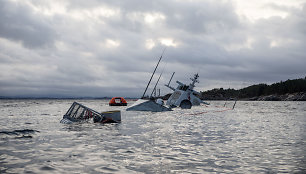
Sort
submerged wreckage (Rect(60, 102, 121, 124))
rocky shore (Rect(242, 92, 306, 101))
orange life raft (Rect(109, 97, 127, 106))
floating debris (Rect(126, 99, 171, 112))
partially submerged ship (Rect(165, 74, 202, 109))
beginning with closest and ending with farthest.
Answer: submerged wreckage (Rect(60, 102, 121, 124)) → floating debris (Rect(126, 99, 171, 112)) → partially submerged ship (Rect(165, 74, 202, 109)) → orange life raft (Rect(109, 97, 127, 106)) → rocky shore (Rect(242, 92, 306, 101))

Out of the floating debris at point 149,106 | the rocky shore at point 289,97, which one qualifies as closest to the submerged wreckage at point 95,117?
the floating debris at point 149,106

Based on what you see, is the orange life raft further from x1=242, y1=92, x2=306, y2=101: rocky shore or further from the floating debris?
x1=242, y1=92, x2=306, y2=101: rocky shore

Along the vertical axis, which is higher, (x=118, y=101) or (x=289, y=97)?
(x=289, y=97)

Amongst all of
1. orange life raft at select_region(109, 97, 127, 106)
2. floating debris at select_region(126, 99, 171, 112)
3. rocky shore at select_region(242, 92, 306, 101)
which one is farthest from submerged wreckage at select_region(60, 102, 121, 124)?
rocky shore at select_region(242, 92, 306, 101)

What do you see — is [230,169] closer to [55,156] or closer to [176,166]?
[176,166]

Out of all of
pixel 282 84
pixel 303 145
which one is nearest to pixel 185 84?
pixel 303 145

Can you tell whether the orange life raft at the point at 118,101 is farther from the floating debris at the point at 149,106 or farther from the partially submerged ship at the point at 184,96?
the floating debris at the point at 149,106

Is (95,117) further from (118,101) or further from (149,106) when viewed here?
(118,101)

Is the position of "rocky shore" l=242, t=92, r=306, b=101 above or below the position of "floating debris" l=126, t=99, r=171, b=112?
above

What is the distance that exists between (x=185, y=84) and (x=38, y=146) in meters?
40.0

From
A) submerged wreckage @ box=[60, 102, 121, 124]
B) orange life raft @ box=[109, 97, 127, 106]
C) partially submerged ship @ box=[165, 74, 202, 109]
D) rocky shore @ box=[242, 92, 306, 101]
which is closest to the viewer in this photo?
submerged wreckage @ box=[60, 102, 121, 124]

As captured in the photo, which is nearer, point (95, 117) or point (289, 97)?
point (95, 117)

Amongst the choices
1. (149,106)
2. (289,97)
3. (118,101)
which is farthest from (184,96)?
(289,97)

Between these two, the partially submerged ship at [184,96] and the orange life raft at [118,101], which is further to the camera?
the orange life raft at [118,101]
